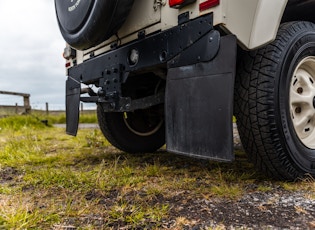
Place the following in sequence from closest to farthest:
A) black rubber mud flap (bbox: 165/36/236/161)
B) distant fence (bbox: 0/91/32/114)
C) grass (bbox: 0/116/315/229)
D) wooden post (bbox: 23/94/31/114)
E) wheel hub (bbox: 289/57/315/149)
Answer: grass (bbox: 0/116/315/229)
black rubber mud flap (bbox: 165/36/236/161)
wheel hub (bbox: 289/57/315/149)
distant fence (bbox: 0/91/32/114)
wooden post (bbox: 23/94/31/114)

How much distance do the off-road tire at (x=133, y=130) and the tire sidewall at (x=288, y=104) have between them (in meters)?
1.38

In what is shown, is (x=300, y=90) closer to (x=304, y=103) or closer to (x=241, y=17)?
(x=304, y=103)

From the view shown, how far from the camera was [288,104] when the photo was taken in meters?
1.89

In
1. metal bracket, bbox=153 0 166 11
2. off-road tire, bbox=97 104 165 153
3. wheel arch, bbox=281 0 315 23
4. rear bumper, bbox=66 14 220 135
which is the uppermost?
wheel arch, bbox=281 0 315 23

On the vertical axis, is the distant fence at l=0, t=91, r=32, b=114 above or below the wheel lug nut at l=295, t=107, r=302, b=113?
above

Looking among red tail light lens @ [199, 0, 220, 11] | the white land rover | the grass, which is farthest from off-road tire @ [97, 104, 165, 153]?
red tail light lens @ [199, 0, 220, 11]

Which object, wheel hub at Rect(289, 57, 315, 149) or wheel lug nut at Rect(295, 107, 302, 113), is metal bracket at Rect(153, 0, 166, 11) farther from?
wheel lug nut at Rect(295, 107, 302, 113)

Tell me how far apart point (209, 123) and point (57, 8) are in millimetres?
1658

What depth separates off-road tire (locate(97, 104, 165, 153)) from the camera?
3.10 metres

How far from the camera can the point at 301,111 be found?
2139 millimetres

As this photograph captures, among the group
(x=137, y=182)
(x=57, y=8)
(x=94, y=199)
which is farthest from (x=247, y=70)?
(x=57, y=8)

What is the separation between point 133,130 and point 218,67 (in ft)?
5.61

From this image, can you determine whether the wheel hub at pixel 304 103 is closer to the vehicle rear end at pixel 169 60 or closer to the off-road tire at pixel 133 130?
the vehicle rear end at pixel 169 60

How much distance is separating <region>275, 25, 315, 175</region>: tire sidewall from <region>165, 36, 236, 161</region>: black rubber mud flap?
38cm
